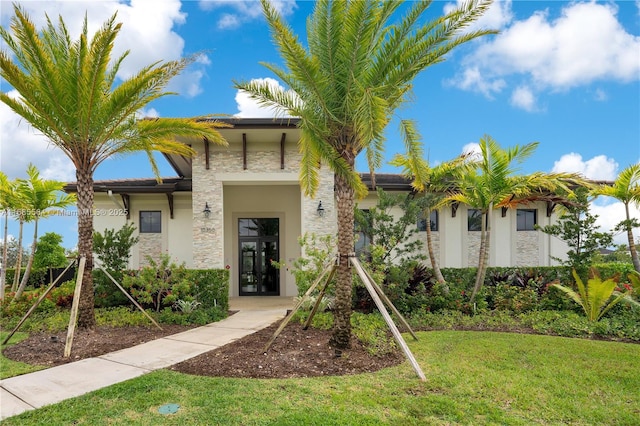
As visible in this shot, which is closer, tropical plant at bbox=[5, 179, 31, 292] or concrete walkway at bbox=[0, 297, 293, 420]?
concrete walkway at bbox=[0, 297, 293, 420]

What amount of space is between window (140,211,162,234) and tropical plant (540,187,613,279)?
14209mm

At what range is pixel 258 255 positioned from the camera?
1647 centimetres

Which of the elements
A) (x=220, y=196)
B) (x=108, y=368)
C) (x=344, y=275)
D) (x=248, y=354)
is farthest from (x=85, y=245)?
(x=344, y=275)

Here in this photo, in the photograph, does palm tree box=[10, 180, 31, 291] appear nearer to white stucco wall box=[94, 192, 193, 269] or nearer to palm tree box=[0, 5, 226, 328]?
white stucco wall box=[94, 192, 193, 269]

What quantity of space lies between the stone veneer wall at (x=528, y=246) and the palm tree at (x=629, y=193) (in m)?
4.30

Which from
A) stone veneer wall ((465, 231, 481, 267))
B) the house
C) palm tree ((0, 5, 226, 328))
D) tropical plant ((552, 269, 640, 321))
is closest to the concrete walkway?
palm tree ((0, 5, 226, 328))

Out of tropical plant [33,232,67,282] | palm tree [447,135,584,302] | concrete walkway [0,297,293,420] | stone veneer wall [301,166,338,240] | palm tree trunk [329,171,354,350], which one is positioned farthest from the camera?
tropical plant [33,232,67,282]

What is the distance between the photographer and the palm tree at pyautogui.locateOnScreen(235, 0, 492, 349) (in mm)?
6141

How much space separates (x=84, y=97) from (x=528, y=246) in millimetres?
16929

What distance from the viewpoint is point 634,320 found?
9.16 metres

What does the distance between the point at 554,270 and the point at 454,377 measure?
864cm

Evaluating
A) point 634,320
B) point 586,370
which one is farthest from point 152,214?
point 634,320

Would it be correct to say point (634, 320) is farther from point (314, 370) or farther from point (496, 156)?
point (314, 370)

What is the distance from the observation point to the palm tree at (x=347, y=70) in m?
6.14
